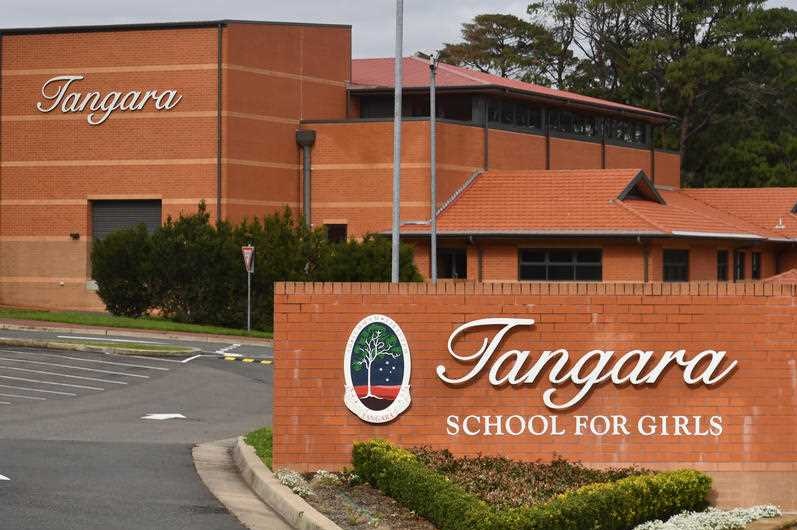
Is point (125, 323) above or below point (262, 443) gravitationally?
above

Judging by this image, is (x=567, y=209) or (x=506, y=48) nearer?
(x=567, y=209)

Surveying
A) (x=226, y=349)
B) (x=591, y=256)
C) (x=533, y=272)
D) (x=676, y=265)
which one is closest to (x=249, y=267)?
(x=226, y=349)

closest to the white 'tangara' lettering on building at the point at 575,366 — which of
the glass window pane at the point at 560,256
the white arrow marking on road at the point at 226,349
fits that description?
the white arrow marking on road at the point at 226,349

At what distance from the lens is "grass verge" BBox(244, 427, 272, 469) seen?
18.0 m

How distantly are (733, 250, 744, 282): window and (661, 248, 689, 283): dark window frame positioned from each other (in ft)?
17.6

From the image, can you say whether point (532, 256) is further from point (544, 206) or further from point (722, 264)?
point (722, 264)

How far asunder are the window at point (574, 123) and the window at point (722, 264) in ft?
29.1

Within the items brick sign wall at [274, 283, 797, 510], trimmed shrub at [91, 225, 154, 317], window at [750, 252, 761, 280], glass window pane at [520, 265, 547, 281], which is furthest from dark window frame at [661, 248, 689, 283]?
brick sign wall at [274, 283, 797, 510]

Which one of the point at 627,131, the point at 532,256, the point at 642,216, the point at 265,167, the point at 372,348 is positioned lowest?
the point at 372,348

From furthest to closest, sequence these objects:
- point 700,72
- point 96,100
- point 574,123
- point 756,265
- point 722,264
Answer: point 700,72
point 756,265
point 574,123
point 722,264
point 96,100

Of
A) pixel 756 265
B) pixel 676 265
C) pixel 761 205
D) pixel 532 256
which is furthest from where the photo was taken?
pixel 761 205

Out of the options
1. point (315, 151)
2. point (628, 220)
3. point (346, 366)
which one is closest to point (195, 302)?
point (315, 151)

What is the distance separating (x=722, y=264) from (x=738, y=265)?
2697mm

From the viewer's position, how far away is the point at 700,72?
83812mm
